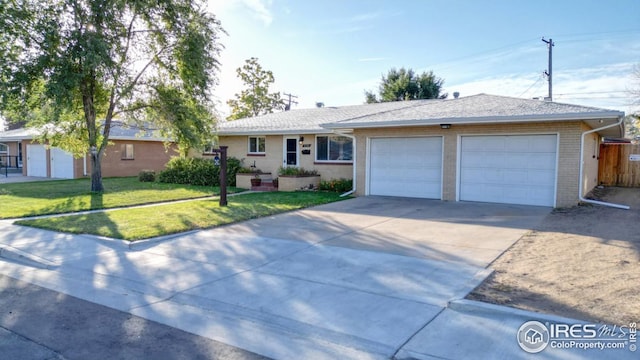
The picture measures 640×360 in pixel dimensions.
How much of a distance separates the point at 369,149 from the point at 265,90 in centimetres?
3200

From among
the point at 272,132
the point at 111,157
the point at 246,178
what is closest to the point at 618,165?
the point at 272,132

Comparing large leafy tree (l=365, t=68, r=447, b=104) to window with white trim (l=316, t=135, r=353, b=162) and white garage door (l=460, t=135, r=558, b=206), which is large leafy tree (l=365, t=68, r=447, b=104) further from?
white garage door (l=460, t=135, r=558, b=206)

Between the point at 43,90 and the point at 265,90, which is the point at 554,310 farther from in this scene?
the point at 265,90

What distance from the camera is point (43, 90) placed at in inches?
591

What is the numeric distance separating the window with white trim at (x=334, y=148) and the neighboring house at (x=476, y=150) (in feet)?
0.14

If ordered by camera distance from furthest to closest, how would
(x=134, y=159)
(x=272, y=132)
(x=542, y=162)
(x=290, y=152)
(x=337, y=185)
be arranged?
1. (x=134, y=159)
2. (x=290, y=152)
3. (x=272, y=132)
4. (x=337, y=185)
5. (x=542, y=162)

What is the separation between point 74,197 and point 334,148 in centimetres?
1022

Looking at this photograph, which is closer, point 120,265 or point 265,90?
point 120,265

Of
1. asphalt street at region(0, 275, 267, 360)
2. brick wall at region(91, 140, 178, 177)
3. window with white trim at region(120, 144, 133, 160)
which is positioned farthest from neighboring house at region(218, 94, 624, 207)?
window with white trim at region(120, 144, 133, 160)

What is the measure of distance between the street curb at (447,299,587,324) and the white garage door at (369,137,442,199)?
9803 millimetres

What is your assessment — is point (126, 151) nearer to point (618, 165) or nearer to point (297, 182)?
point (297, 182)

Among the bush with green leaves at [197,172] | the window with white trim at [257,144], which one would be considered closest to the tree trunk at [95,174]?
the bush with green leaves at [197,172]

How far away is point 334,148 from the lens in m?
18.2

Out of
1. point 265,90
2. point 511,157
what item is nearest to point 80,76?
point 511,157
